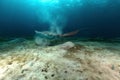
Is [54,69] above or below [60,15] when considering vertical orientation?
below

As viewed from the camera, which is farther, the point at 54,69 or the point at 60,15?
the point at 60,15

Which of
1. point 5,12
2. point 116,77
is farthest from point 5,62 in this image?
point 5,12

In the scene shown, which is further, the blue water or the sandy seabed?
the blue water

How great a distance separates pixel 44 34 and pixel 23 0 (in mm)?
30637

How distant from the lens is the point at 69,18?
157 feet

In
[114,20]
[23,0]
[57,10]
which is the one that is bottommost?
[114,20]

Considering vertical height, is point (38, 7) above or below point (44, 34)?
above

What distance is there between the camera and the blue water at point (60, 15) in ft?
115

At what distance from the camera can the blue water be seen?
115 ft

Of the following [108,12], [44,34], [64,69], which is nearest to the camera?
[64,69]

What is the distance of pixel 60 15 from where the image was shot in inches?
1800

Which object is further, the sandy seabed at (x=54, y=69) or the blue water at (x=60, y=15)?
the blue water at (x=60, y=15)

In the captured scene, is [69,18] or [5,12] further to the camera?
[69,18]

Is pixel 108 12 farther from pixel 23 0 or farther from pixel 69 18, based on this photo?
pixel 23 0
